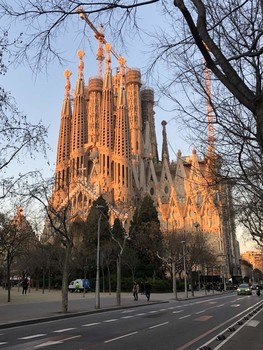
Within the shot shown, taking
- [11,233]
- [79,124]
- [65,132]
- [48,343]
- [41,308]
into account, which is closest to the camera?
[48,343]

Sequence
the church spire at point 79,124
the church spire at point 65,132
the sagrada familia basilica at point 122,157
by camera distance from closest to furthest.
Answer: the sagrada familia basilica at point 122,157 → the church spire at point 79,124 → the church spire at point 65,132

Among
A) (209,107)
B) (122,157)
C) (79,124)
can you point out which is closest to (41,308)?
(209,107)

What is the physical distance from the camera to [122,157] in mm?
93625

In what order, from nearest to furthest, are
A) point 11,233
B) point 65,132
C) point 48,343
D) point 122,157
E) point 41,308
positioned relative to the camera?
point 48,343
point 41,308
point 11,233
point 122,157
point 65,132

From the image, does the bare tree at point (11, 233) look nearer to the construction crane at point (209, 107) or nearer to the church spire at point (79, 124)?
the construction crane at point (209, 107)

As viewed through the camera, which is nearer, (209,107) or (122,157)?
(209,107)

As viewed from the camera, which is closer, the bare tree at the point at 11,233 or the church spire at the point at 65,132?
the bare tree at the point at 11,233

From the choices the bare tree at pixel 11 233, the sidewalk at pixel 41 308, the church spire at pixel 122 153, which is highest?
the church spire at pixel 122 153

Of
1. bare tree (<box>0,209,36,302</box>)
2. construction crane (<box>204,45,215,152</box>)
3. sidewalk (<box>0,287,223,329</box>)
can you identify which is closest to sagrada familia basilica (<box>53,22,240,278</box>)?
bare tree (<box>0,209,36,302</box>)

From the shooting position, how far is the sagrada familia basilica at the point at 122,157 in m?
90.5

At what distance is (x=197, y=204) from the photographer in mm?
95250

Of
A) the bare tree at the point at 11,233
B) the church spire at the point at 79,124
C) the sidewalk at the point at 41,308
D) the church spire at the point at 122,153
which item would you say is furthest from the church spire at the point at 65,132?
the sidewalk at the point at 41,308

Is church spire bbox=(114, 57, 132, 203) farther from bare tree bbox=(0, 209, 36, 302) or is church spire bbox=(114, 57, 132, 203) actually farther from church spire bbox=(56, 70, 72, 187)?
bare tree bbox=(0, 209, 36, 302)

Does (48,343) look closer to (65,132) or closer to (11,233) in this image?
(11,233)
